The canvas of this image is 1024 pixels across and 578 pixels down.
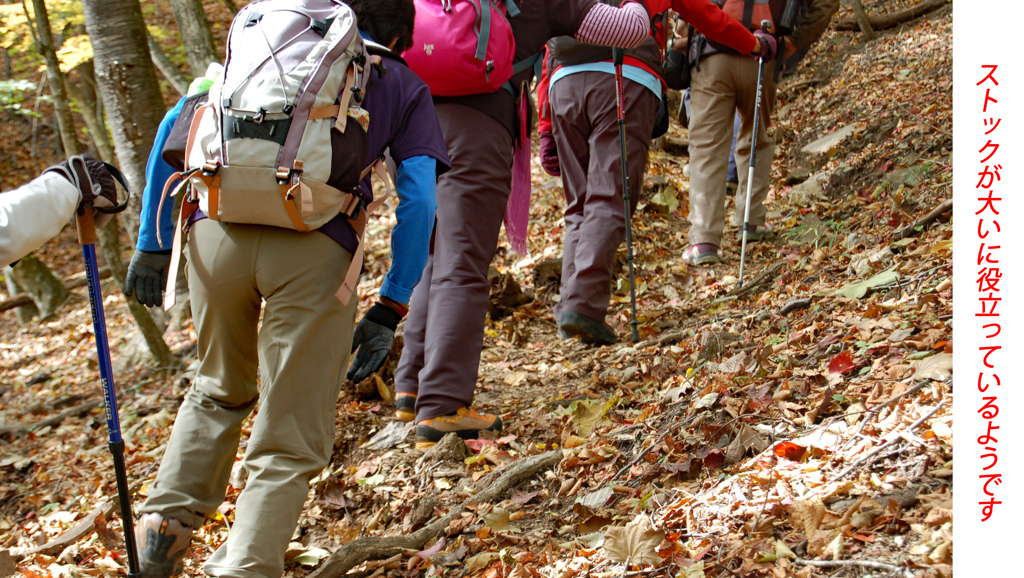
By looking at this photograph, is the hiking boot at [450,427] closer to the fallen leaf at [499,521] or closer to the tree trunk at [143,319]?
the fallen leaf at [499,521]

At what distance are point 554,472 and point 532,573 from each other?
799mm

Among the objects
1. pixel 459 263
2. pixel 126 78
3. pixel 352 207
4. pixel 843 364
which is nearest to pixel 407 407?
pixel 459 263

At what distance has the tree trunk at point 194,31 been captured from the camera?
8.84m

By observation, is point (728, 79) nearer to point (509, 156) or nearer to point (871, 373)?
point (509, 156)

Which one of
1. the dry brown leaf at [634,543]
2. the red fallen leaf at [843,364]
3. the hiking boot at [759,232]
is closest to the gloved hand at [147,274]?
the dry brown leaf at [634,543]

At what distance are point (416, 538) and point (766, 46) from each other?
451cm

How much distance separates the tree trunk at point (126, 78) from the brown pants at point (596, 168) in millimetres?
3621

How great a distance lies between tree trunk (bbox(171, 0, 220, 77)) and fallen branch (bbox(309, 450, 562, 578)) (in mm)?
7766

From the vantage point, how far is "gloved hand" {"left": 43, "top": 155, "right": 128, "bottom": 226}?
2.51m

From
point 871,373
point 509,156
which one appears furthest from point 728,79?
point 871,373

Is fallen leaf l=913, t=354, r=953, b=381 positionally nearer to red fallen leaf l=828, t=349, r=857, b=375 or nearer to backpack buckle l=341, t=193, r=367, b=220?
red fallen leaf l=828, t=349, r=857, b=375

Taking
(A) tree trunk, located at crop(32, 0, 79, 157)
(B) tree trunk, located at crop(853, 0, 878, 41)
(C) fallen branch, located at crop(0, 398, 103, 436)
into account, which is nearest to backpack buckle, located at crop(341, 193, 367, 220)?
(C) fallen branch, located at crop(0, 398, 103, 436)
